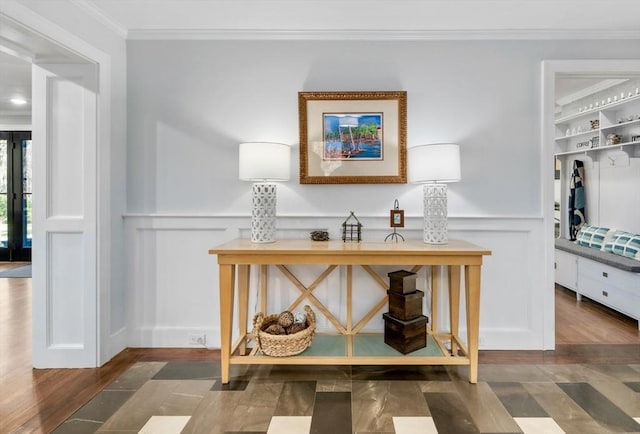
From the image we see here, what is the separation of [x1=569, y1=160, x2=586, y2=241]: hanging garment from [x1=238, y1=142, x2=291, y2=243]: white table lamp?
389 centimetres

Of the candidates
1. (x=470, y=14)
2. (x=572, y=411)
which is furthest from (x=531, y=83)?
(x=572, y=411)

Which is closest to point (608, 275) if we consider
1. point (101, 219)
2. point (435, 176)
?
point (435, 176)

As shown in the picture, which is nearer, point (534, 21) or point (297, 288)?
point (534, 21)

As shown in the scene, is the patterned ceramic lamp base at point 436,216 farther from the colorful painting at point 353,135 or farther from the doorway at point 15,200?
the doorway at point 15,200

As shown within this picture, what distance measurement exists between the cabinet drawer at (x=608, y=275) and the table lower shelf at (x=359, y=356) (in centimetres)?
208

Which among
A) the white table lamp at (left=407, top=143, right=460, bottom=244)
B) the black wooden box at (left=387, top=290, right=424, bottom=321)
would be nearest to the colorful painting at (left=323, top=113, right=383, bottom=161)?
the white table lamp at (left=407, top=143, right=460, bottom=244)

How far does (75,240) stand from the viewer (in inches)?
92.3

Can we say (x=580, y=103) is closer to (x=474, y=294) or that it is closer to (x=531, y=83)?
(x=531, y=83)

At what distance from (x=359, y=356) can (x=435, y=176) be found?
4.05 feet

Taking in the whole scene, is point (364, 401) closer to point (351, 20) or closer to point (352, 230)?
point (352, 230)

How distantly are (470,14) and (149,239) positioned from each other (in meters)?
2.78

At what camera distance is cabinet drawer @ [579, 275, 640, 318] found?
10.0ft

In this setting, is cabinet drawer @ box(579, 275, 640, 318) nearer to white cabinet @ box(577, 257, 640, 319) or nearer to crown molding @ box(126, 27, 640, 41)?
white cabinet @ box(577, 257, 640, 319)

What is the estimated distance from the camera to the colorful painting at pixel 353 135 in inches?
102
